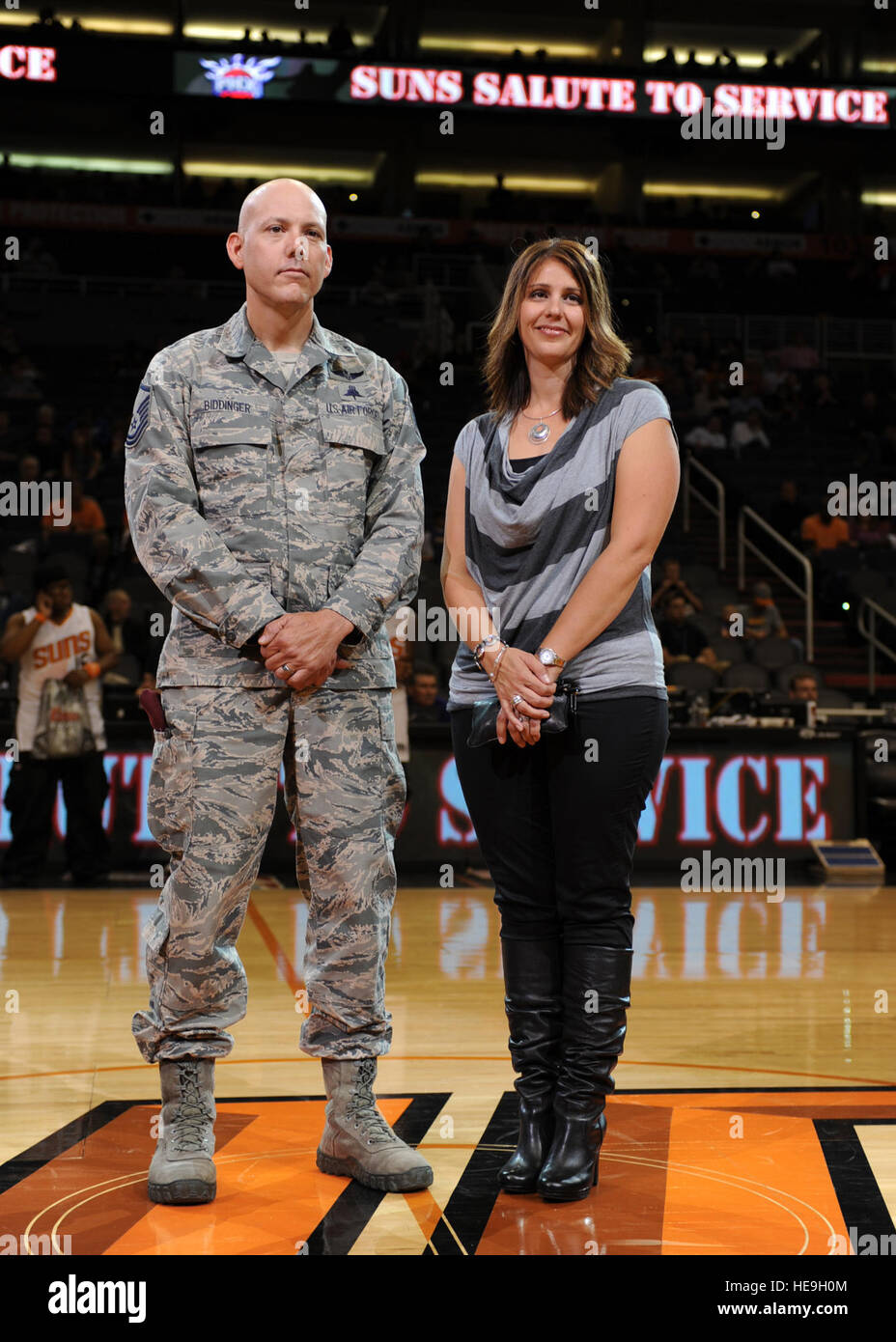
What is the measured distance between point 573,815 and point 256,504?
87 centimetres

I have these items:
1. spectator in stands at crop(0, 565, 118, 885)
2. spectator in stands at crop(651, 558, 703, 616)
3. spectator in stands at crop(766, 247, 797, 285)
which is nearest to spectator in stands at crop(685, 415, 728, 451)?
spectator in stands at crop(651, 558, 703, 616)

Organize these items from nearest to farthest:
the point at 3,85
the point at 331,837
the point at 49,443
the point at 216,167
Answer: the point at 331,837, the point at 49,443, the point at 3,85, the point at 216,167

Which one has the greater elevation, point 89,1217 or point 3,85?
point 3,85

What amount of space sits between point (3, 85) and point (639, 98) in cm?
944

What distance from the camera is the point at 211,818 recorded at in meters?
2.80

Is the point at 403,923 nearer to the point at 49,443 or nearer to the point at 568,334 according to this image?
the point at 568,334

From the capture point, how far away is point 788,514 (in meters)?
14.9

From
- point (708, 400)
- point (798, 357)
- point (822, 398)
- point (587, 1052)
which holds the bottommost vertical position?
point (587, 1052)

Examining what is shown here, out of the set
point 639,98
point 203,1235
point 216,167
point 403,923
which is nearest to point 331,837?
point 203,1235

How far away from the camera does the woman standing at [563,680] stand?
9.05 ft

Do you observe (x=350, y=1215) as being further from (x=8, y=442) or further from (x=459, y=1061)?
(x=8, y=442)

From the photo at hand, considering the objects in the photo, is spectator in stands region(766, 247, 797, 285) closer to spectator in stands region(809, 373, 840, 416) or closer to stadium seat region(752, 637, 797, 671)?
spectator in stands region(809, 373, 840, 416)

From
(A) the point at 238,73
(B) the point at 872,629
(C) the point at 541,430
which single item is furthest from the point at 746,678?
(A) the point at 238,73

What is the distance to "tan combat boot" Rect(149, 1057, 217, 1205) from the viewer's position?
270 cm
